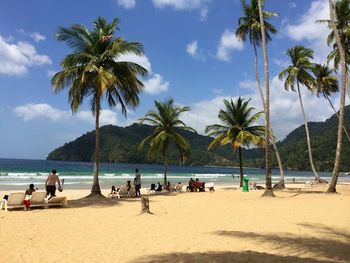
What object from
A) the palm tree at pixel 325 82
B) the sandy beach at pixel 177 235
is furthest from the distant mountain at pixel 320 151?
the sandy beach at pixel 177 235

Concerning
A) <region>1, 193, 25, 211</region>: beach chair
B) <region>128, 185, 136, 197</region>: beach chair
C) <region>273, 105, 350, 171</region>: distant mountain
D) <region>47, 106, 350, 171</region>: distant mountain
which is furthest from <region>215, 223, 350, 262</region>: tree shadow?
<region>47, 106, 350, 171</region>: distant mountain

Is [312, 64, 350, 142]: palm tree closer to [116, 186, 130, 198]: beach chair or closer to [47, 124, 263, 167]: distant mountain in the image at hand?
[116, 186, 130, 198]: beach chair

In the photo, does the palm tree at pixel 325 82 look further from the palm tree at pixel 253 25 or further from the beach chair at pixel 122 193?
the beach chair at pixel 122 193

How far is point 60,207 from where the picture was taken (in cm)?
1406

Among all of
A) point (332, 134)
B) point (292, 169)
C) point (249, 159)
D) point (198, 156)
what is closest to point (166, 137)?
point (332, 134)

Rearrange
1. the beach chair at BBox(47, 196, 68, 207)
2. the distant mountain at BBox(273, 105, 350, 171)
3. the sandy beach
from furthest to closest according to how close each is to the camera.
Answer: the distant mountain at BBox(273, 105, 350, 171) < the beach chair at BBox(47, 196, 68, 207) < the sandy beach

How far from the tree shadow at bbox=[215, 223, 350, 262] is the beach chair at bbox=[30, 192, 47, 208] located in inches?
297

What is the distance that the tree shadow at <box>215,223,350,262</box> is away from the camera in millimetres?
6750

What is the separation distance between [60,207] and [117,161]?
135675mm

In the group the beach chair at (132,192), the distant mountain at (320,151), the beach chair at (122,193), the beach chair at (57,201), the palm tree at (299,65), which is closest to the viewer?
the beach chair at (57,201)

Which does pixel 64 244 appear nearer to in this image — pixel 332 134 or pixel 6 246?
pixel 6 246

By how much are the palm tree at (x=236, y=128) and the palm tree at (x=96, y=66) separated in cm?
1077

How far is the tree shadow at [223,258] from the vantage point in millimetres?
6156

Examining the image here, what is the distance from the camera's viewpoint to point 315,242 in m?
7.70
